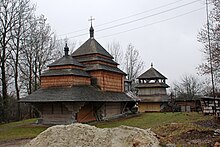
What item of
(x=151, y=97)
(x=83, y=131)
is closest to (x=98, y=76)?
(x=151, y=97)

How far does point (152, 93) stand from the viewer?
126ft

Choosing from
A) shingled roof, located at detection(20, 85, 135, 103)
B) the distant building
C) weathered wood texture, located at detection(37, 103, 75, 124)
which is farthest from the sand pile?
the distant building

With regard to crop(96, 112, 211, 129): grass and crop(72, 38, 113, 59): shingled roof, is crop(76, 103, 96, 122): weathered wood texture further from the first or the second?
crop(72, 38, 113, 59): shingled roof

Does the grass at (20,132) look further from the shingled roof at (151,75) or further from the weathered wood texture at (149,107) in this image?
the shingled roof at (151,75)

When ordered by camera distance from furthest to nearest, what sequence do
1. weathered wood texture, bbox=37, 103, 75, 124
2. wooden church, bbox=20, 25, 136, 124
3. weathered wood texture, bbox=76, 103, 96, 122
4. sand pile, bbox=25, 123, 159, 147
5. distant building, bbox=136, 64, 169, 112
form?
distant building, bbox=136, 64, 169, 112
weathered wood texture, bbox=76, 103, 96, 122
weathered wood texture, bbox=37, 103, 75, 124
wooden church, bbox=20, 25, 136, 124
sand pile, bbox=25, 123, 159, 147

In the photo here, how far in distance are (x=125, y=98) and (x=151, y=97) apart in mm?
10681

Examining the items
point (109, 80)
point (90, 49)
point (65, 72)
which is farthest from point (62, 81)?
point (90, 49)

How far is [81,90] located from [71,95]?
167 centimetres

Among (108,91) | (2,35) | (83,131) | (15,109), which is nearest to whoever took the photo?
(83,131)

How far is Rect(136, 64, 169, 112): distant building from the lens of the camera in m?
38.1

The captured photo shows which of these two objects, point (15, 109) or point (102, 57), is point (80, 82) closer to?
point (102, 57)

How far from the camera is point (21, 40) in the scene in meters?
32.2

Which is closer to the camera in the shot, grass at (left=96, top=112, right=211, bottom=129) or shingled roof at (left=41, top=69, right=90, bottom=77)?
grass at (left=96, top=112, right=211, bottom=129)

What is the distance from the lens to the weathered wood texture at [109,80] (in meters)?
26.3
